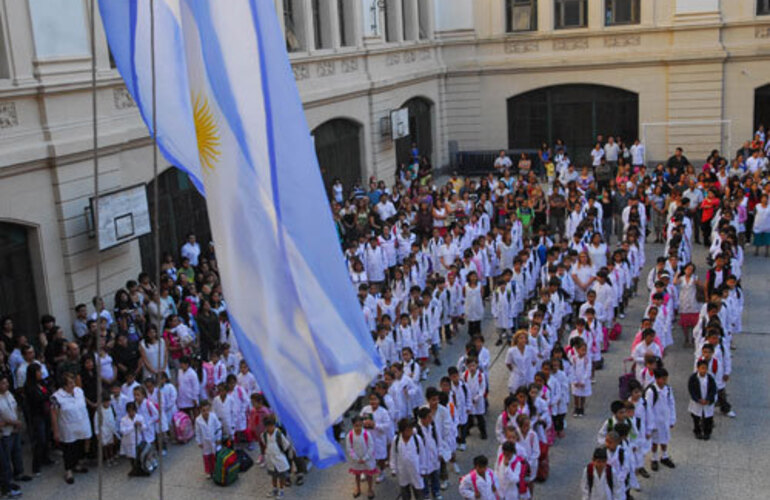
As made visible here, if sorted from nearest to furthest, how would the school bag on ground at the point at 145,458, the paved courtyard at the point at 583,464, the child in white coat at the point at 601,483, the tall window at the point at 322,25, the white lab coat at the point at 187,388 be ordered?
1. the child in white coat at the point at 601,483
2. the paved courtyard at the point at 583,464
3. the school bag on ground at the point at 145,458
4. the white lab coat at the point at 187,388
5. the tall window at the point at 322,25

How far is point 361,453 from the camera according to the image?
1070cm

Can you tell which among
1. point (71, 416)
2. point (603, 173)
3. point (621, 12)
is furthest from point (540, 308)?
point (621, 12)

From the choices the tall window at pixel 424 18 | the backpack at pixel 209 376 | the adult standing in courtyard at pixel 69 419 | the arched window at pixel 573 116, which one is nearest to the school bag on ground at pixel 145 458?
the adult standing in courtyard at pixel 69 419

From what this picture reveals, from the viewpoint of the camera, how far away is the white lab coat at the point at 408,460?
10297 mm

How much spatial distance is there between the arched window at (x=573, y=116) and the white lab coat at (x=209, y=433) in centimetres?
2266

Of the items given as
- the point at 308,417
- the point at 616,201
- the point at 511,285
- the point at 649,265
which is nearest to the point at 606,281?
the point at 511,285

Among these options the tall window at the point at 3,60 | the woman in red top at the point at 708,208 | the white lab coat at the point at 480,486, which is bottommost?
the white lab coat at the point at 480,486

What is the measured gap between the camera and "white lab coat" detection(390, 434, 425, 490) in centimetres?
1030

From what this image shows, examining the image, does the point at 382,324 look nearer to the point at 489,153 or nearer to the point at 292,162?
the point at 292,162

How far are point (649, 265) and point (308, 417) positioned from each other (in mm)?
15509

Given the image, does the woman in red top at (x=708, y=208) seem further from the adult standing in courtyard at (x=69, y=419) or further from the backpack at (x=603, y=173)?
the adult standing in courtyard at (x=69, y=419)

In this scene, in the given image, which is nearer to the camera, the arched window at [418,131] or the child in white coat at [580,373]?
the child in white coat at [580,373]

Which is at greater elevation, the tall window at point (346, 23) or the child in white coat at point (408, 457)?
the tall window at point (346, 23)

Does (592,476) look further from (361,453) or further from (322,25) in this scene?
(322,25)
